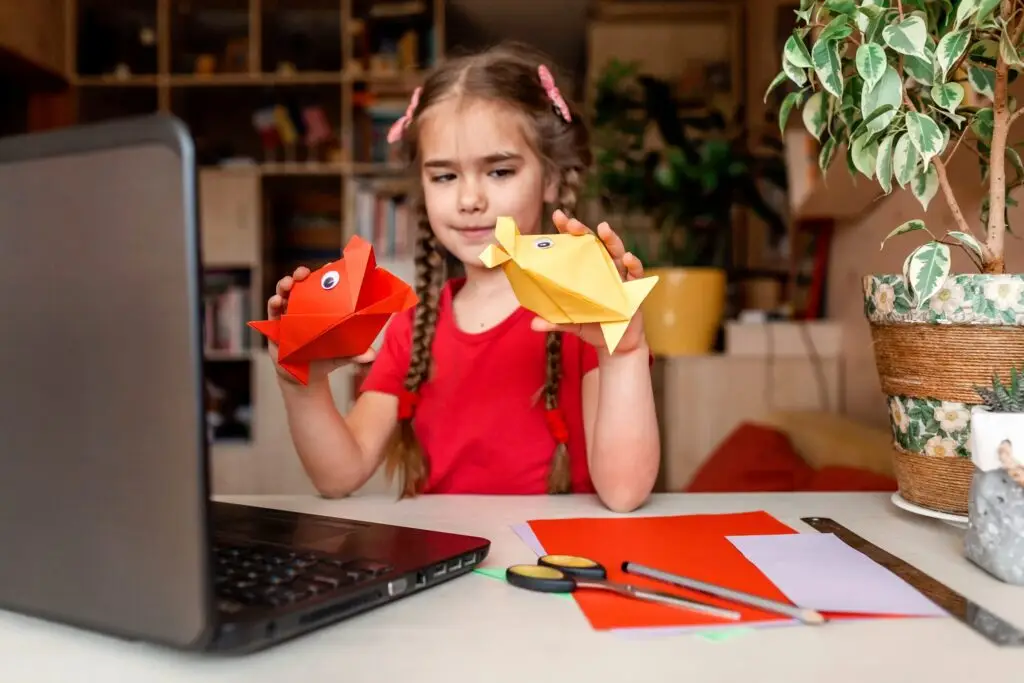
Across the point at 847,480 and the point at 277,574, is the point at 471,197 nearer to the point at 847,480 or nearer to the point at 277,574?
the point at 277,574

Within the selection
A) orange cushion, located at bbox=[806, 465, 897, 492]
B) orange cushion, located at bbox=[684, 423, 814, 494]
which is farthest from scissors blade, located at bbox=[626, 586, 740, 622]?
orange cushion, located at bbox=[684, 423, 814, 494]

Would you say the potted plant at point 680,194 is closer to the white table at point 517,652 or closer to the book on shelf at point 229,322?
the book on shelf at point 229,322

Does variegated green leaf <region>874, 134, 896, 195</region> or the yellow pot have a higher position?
variegated green leaf <region>874, 134, 896, 195</region>

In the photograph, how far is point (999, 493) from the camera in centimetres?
57

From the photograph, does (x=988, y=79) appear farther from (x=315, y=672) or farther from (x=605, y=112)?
(x=605, y=112)

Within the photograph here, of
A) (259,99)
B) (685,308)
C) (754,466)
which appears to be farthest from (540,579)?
(259,99)

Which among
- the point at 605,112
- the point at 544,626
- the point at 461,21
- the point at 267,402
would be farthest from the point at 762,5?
the point at 544,626

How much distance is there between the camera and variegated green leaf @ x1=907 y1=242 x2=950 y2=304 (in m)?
0.67

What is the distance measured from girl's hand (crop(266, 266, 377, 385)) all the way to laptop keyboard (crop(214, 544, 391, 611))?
262mm

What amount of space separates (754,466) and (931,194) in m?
0.98

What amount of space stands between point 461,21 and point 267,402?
1786 mm

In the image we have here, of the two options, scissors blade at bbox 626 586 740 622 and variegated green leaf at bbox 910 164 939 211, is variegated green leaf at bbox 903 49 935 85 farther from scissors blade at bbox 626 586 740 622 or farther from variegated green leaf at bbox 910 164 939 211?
scissors blade at bbox 626 586 740 622

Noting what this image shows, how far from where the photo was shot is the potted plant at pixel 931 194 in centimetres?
68

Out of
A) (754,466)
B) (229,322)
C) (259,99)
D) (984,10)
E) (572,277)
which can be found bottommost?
(754,466)
